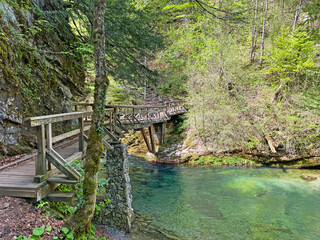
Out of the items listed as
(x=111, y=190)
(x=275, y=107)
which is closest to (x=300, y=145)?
(x=275, y=107)

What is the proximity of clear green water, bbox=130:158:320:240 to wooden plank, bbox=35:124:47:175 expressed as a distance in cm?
469

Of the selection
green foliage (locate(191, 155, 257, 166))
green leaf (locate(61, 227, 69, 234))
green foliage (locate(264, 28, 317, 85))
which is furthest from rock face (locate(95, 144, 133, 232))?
green foliage (locate(264, 28, 317, 85))

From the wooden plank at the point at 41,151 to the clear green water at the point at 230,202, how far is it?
4.69 m

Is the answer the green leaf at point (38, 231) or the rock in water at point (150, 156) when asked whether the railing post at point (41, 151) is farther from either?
the rock in water at point (150, 156)

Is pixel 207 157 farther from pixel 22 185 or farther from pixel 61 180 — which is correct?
pixel 22 185

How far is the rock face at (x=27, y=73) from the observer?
4.47m

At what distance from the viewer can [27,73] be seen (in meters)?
Result: 5.18

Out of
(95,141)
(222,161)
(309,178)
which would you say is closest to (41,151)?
(95,141)

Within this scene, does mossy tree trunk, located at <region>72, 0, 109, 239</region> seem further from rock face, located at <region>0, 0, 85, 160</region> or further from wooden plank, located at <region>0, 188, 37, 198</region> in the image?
rock face, located at <region>0, 0, 85, 160</region>

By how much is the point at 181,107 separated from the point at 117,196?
1283 cm

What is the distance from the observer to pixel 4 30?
4.75 m

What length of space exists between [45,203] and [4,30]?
4.57m

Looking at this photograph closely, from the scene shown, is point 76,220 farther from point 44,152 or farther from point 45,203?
point 44,152

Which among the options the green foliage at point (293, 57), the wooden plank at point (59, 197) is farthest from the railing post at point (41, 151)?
the green foliage at point (293, 57)
